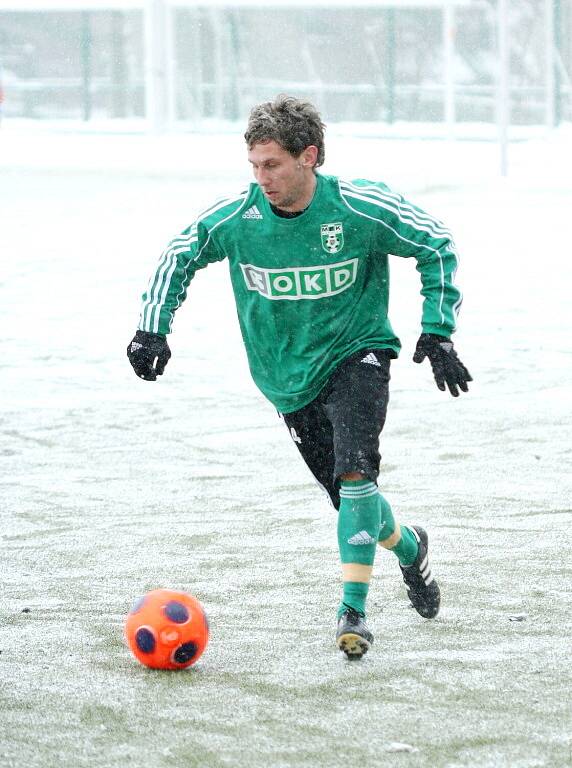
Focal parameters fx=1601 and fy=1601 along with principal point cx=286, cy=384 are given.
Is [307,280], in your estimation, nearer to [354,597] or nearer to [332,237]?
[332,237]

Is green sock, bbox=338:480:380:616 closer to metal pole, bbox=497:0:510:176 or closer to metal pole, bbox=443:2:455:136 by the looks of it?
metal pole, bbox=497:0:510:176

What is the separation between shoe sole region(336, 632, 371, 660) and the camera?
4609 millimetres

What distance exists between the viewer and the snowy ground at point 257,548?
402 cm

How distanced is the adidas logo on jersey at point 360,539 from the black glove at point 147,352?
785mm

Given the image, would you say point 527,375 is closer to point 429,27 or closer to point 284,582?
point 284,582

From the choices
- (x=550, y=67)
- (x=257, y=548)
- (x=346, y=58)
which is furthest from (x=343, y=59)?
(x=257, y=548)

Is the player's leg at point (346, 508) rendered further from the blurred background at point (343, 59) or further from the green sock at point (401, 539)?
the blurred background at point (343, 59)

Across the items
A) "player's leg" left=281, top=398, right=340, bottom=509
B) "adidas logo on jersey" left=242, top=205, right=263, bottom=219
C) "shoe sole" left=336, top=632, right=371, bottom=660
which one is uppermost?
"adidas logo on jersey" left=242, top=205, right=263, bottom=219

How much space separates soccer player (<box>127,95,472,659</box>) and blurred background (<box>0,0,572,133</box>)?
24.0 m

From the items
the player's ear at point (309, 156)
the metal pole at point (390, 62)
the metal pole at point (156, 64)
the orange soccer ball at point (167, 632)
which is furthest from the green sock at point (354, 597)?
the metal pole at point (390, 62)

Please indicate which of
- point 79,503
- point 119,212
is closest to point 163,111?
point 119,212

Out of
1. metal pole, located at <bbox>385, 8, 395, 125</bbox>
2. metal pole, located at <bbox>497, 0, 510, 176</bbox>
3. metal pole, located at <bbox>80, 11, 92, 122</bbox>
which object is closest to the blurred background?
metal pole, located at <bbox>385, 8, 395, 125</bbox>

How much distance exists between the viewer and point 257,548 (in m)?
6.04

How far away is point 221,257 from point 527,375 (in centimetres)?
475
